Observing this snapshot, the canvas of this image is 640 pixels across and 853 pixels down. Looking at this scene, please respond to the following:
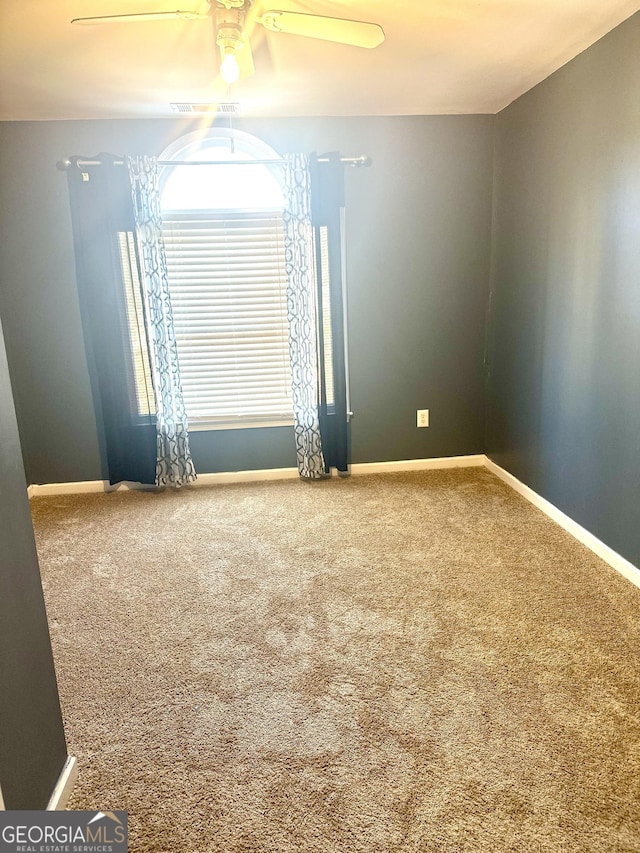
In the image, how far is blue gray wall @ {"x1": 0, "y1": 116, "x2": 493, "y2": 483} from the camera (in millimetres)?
3459

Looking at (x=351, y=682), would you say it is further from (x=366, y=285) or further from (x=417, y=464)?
(x=366, y=285)

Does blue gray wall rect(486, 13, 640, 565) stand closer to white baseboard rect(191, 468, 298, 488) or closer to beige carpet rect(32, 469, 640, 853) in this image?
beige carpet rect(32, 469, 640, 853)

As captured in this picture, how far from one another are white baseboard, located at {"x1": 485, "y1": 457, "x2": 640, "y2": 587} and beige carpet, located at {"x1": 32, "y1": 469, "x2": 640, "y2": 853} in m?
0.06

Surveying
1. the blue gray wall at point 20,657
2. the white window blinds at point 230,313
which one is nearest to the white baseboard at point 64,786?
the blue gray wall at point 20,657

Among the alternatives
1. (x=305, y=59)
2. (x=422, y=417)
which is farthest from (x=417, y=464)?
(x=305, y=59)

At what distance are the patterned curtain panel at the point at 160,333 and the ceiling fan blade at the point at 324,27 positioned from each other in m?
1.66

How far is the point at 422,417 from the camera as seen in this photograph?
398 centimetres

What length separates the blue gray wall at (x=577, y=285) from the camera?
245 centimetres

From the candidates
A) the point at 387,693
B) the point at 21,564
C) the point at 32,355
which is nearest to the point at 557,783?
the point at 387,693

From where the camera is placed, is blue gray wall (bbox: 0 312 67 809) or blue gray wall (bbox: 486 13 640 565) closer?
blue gray wall (bbox: 0 312 67 809)

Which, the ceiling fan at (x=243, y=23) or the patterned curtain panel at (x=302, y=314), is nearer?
the ceiling fan at (x=243, y=23)

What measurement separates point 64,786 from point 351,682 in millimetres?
903

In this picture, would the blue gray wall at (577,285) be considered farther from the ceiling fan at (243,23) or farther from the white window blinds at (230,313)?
the white window blinds at (230,313)

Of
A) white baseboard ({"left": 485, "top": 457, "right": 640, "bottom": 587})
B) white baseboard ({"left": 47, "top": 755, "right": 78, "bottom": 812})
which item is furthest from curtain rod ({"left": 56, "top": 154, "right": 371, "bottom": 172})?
white baseboard ({"left": 47, "top": 755, "right": 78, "bottom": 812})
